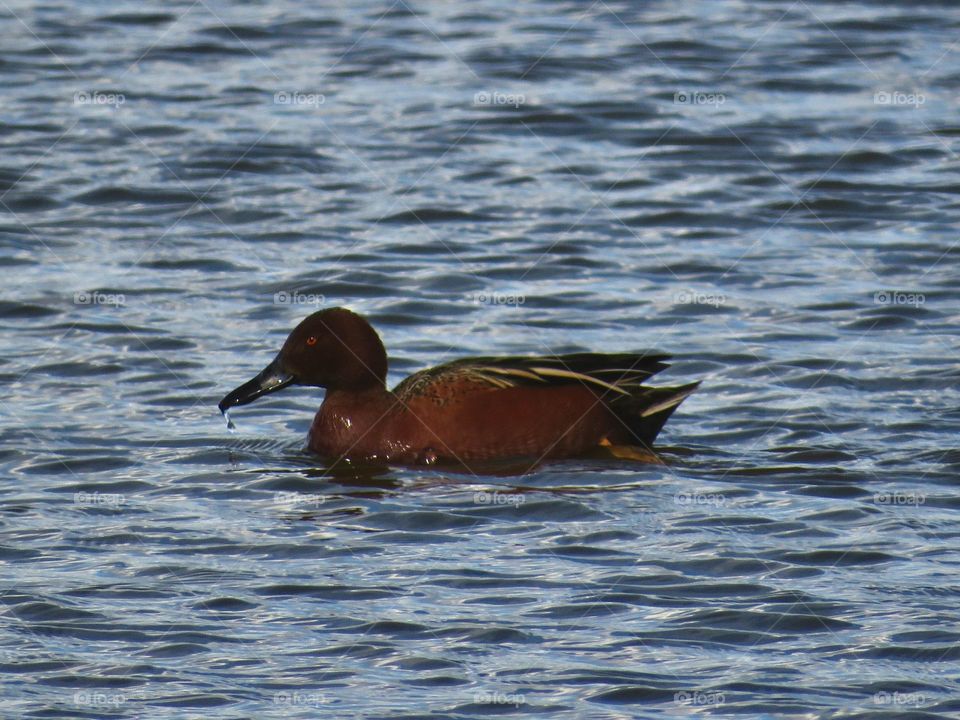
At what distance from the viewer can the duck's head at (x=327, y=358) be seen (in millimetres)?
9891

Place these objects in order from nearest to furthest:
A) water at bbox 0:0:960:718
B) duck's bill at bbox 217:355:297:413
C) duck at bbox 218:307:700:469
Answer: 1. water at bbox 0:0:960:718
2. duck at bbox 218:307:700:469
3. duck's bill at bbox 217:355:297:413

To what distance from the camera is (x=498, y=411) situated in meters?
9.61

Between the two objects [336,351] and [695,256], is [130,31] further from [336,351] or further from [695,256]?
[336,351]

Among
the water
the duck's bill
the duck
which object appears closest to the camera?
the water

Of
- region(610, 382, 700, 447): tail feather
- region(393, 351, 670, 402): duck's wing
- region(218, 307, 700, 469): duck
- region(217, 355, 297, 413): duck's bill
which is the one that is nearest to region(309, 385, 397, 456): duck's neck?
region(218, 307, 700, 469): duck

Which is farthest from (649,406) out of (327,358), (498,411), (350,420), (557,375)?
(327,358)

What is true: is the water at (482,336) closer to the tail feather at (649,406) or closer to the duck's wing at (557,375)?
the tail feather at (649,406)

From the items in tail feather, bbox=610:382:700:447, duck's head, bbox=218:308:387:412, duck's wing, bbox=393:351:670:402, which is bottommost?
tail feather, bbox=610:382:700:447

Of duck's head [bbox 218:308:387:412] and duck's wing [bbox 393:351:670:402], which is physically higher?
duck's head [bbox 218:308:387:412]

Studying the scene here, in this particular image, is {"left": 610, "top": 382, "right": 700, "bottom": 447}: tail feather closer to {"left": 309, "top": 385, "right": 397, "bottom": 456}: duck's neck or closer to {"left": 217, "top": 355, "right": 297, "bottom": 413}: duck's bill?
{"left": 309, "top": 385, "right": 397, "bottom": 456}: duck's neck

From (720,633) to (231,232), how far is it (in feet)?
24.1

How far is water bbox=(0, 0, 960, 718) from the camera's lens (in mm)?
6898

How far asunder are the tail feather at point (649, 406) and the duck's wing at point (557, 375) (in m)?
0.05

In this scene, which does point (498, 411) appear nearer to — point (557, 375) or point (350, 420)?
point (557, 375)
